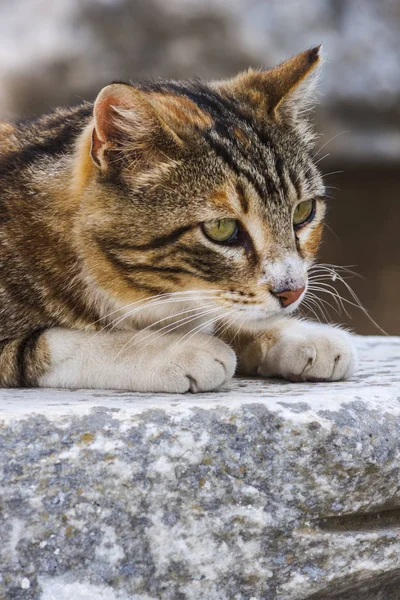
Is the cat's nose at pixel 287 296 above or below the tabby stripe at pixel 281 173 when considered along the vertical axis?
below

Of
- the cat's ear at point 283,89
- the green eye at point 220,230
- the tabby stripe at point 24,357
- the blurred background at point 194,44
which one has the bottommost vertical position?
the tabby stripe at point 24,357

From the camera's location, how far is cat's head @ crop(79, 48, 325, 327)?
148 cm

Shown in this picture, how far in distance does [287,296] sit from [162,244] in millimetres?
259

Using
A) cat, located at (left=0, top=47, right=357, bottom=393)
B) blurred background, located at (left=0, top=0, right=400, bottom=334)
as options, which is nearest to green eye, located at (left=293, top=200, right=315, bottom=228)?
Answer: cat, located at (left=0, top=47, right=357, bottom=393)

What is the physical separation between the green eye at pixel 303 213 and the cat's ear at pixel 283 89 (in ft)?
0.65

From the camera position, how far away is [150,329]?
5.35ft

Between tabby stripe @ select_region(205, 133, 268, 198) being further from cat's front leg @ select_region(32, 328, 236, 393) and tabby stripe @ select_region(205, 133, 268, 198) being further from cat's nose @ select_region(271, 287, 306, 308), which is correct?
cat's front leg @ select_region(32, 328, 236, 393)

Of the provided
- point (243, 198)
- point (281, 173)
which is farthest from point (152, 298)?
point (281, 173)

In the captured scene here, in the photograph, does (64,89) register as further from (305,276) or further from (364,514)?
(364,514)

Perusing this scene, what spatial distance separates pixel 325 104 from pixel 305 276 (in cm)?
277

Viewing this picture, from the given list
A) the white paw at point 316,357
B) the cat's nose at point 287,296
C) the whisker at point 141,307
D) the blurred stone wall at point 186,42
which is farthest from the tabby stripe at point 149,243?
the blurred stone wall at point 186,42

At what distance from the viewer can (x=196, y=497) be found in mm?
1146

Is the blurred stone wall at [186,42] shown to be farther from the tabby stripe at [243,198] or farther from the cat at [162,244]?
the tabby stripe at [243,198]

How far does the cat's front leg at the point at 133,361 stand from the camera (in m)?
1.43
